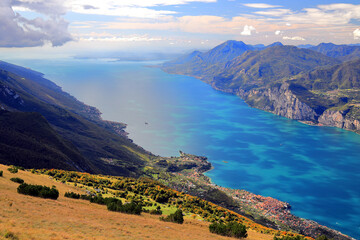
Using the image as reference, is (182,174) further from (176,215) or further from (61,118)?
(176,215)

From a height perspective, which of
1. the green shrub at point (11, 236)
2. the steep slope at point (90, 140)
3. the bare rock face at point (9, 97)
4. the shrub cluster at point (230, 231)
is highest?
the green shrub at point (11, 236)

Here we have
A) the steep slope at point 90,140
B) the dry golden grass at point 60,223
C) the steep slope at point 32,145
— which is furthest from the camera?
the steep slope at point 90,140

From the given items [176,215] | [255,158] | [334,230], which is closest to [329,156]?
[255,158]

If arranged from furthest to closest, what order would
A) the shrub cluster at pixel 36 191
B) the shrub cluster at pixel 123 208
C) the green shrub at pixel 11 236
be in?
the shrub cluster at pixel 123 208, the shrub cluster at pixel 36 191, the green shrub at pixel 11 236

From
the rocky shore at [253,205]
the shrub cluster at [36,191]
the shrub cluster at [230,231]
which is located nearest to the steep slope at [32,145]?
the rocky shore at [253,205]

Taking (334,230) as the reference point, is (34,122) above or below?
above

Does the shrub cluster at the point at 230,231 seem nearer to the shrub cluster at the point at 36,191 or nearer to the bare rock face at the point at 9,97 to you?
the shrub cluster at the point at 36,191

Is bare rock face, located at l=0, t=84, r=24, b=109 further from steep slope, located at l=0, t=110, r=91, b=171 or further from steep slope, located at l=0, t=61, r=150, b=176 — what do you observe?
steep slope, located at l=0, t=110, r=91, b=171

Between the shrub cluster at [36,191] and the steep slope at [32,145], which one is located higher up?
the shrub cluster at [36,191]

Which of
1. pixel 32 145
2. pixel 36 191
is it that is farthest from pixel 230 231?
pixel 32 145
